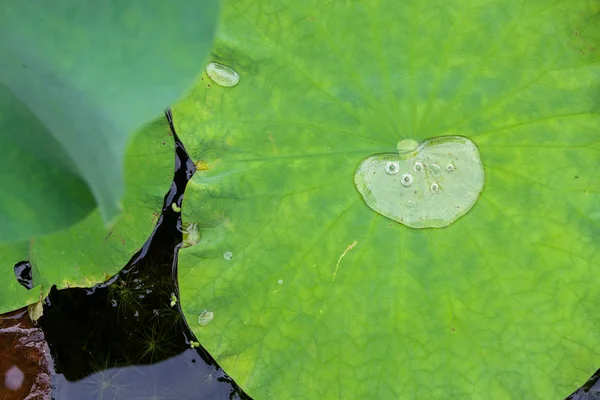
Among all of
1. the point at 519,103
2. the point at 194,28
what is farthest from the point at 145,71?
the point at 519,103

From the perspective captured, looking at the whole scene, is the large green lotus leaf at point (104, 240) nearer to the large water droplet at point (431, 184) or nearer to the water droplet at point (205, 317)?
the water droplet at point (205, 317)

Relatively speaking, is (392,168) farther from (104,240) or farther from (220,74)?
(104,240)

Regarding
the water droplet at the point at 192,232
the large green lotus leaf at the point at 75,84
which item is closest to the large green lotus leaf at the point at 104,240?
the water droplet at the point at 192,232

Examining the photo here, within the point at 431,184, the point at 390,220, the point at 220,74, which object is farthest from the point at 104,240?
the point at 431,184

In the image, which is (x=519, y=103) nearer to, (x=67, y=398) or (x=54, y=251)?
(x=54, y=251)

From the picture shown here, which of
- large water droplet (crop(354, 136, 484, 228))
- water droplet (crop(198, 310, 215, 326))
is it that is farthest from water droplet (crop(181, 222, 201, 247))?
large water droplet (crop(354, 136, 484, 228))

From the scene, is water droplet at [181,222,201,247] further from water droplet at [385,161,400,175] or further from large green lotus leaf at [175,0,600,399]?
water droplet at [385,161,400,175]
